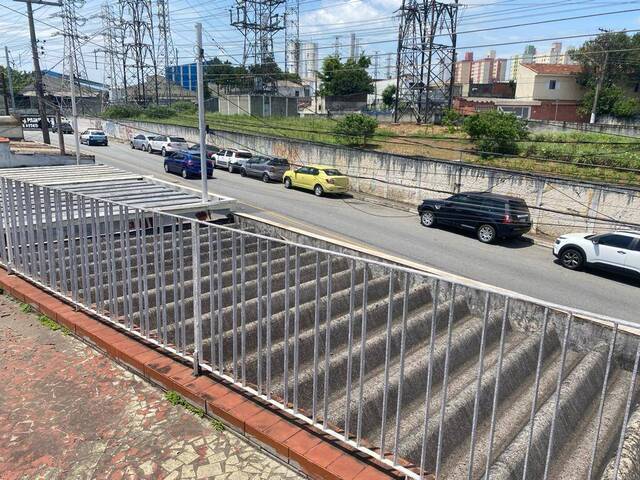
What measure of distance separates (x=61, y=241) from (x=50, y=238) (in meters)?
0.32

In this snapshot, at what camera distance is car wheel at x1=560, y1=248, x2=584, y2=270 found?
17203mm

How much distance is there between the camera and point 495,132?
91.8 feet

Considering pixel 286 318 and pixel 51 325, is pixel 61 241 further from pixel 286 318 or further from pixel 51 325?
pixel 286 318

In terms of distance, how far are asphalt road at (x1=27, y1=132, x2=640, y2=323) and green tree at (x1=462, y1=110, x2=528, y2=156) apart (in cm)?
694

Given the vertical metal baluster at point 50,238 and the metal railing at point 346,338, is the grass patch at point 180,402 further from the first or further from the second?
the vertical metal baluster at point 50,238

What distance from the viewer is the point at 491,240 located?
67.7ft

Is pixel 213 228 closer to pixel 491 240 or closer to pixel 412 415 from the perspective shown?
pixel 412 415

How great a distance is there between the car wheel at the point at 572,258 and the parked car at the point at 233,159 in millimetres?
22600

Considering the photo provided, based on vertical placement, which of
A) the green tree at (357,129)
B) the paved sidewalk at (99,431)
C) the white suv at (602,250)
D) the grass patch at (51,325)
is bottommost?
the white suv at (602,250)

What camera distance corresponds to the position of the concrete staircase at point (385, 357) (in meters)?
3.92

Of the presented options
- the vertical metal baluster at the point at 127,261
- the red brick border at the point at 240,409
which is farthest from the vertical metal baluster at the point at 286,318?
the vertical metal baluster at the point at 127,261

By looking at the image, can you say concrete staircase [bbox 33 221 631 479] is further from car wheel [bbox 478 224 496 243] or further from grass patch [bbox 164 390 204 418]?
car wheel [bbox 478 224 496 243]

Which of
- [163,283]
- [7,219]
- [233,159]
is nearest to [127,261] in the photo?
[163,283]

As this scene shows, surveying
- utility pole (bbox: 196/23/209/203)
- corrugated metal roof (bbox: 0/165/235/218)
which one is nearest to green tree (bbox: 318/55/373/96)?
corrugated metal roof (bbox: 0/165/235/218)
